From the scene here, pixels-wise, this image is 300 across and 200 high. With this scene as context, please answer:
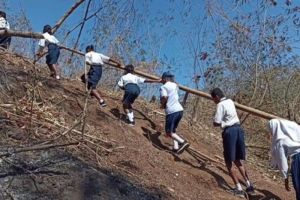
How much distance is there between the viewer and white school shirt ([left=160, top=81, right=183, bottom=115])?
8.92m

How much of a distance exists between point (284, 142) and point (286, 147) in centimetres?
7

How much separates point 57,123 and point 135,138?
218 cm

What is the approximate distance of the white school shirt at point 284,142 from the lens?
6.00m

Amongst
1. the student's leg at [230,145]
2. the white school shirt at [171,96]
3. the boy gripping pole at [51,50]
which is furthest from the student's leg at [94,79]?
the student's leg at [230,145]

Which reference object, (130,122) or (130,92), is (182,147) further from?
(130,92)

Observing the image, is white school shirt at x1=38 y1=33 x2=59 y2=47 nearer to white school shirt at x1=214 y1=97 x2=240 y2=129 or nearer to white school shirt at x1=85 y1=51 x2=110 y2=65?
white school shirt at x1=85 y1=51 x2=110 y2=65

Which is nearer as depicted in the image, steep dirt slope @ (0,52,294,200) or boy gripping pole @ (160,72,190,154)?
steep dirt slope @ (0,52,294,200)

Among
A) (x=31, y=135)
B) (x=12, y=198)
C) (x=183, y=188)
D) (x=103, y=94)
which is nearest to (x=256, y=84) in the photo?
(x=103, y=94)

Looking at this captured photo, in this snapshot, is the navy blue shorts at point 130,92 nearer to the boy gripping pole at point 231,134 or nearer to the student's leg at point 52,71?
the student's leg at point 52,71

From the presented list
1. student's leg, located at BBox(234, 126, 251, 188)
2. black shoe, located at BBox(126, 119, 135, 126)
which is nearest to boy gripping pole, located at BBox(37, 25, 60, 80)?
black shoe, located at BBox(126, 119, 135, 126)

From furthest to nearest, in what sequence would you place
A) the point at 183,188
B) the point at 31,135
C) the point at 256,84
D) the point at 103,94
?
the point at 256,84 < the point at 103,94 < the point at 183,188 < the point at 31,135

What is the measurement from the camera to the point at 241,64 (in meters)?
12.7

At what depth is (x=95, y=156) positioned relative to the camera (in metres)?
6.34

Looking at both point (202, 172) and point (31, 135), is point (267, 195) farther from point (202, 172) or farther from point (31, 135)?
point (31, 135)
